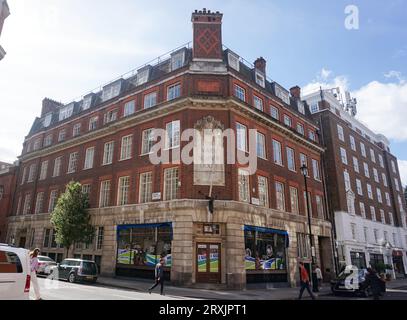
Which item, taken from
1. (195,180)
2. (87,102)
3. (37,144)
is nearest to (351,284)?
(195,180)

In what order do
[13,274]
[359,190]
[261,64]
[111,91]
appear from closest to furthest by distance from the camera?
[13,274], [111,91], [261,64], [359,190]

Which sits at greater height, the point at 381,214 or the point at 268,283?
the point at 381,214

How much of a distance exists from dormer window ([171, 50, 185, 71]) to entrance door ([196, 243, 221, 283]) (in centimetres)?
1399

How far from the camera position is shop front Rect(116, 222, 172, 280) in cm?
1948

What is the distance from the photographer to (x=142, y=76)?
1032 inches

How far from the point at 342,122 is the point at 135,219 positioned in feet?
99.7

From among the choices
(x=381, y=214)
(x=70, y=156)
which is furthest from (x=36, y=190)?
(x=381, y=214)

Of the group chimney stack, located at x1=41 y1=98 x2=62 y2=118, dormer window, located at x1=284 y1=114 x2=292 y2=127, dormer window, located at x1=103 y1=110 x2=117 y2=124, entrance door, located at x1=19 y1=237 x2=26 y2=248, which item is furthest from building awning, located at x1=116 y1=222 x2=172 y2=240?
chimney stack, located at x1=41 y1=98 x2=62 y2=118

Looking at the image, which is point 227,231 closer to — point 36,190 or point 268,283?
point 268,283

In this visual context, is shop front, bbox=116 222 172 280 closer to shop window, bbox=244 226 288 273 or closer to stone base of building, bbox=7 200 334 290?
stone base of building, bbox=7 200 334 290

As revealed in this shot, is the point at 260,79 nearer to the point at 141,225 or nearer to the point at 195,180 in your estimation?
the point at 195,180

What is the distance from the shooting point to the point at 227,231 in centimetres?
1869

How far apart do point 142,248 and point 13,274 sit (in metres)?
14.2

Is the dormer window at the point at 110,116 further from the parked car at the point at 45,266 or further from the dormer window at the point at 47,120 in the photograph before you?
the parked car at the point at 45,266
